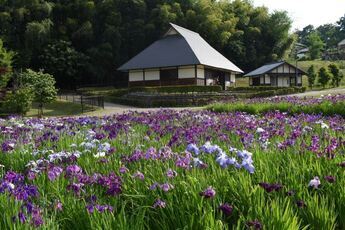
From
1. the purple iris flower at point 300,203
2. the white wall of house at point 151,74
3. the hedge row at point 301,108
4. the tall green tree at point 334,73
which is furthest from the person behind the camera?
the tall green tree at point 334,73

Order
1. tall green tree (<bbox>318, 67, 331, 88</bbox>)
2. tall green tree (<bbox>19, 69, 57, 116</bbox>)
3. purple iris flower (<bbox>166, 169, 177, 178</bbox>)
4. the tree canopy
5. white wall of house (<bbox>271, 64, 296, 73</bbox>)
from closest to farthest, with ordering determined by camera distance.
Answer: purple iris flower (<bbox>166, 169, 177, 178</bbox>) → tall green tree (<bbox>19, 69, 57, 116</bbox>) → tall green tree (<bbox>318, 67, 331, 88</bbox>) → white wall of house (<bbox>271, 64, 296, 73</bbox>) → the tree canopy

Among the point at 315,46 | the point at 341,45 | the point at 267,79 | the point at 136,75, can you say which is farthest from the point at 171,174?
→ the point at 341,45

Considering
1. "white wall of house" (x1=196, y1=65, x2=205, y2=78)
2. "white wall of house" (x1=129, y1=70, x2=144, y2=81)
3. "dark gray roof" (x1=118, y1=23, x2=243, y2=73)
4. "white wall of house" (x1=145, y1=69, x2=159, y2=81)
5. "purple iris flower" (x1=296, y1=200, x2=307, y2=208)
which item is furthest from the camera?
"white wall of house" (x1=129, y1=70, x2=144, y2=81)

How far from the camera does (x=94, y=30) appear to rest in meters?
52.1

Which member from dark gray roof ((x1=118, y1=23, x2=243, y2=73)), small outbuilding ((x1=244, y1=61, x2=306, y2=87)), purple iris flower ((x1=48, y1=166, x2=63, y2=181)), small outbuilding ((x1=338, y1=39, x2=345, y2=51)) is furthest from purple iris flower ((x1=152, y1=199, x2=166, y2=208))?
small outbuilding ((x1=338, y1=39, x2=345, y2=51))

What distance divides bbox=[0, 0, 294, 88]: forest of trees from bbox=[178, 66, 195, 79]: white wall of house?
13486 millimetres

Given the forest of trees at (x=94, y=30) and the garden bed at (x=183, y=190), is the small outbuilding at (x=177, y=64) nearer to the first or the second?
the forest of trees at (x=94, y=30)

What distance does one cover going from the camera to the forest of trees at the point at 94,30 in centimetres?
4628

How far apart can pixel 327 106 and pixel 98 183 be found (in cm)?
952

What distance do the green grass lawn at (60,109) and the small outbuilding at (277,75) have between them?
2642cm

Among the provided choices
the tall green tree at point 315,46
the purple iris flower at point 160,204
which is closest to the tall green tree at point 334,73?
the tall green tree at point 315,46

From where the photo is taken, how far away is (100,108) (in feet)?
94.1

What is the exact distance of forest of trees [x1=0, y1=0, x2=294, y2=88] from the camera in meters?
46.3

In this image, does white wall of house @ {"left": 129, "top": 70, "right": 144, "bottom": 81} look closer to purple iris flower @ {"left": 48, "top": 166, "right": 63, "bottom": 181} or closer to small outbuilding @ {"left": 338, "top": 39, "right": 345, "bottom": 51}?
purple iris flower @ {"left": 48, "top": 166, "right": 63, "bottom": 181}
